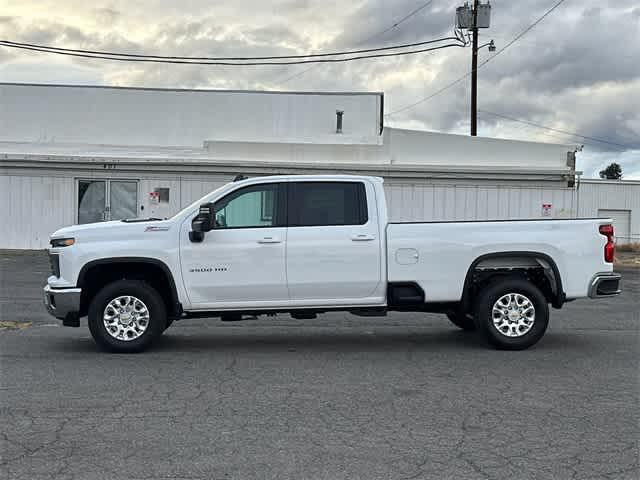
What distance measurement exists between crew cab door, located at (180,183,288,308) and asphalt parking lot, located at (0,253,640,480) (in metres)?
0.68

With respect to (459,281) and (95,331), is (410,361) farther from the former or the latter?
(95,331)

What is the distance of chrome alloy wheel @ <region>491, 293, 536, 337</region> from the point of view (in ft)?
29.3

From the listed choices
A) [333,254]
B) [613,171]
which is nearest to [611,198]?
[333,254]

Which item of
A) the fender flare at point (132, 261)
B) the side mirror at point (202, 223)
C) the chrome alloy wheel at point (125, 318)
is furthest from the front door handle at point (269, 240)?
the chrome alloy wheel at point (125, 318)

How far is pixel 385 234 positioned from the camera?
878 centimetres

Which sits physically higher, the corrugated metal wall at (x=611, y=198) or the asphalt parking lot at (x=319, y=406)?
the corrugated metal wall at (x=611, y=198)

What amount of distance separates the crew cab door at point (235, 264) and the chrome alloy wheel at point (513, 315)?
8.27 feet

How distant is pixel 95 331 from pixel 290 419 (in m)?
3.51

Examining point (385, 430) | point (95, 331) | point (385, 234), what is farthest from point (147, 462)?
point (385, 234)

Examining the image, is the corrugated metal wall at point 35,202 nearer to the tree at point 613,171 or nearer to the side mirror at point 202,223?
the side mirror at point 202,223

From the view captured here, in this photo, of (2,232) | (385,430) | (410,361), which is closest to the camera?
(385,430)

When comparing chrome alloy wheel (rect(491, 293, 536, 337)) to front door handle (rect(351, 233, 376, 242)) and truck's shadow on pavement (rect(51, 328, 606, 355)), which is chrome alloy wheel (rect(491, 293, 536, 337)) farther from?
front door handle (rect(351, 233, 376, 242))

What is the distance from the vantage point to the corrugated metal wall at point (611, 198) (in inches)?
1325

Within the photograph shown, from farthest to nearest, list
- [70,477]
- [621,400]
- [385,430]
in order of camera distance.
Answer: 1. [621,400]
2. [385,430]
3. [70,477]
